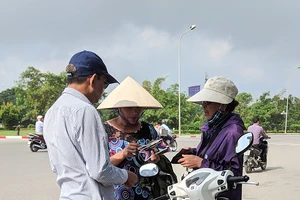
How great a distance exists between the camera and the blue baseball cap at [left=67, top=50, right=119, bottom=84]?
5.73 ft

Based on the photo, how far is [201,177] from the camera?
174 centimetres

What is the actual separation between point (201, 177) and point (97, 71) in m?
0.72

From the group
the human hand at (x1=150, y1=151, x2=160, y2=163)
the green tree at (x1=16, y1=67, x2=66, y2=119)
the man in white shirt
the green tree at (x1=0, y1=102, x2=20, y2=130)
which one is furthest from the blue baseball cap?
the green tree at (x1=0, y1=102, x2=20, y2=130)

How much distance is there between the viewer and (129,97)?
2932 millimetres

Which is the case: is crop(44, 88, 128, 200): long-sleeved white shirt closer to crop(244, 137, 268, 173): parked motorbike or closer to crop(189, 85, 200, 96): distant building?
crop(244, 137, 268, 173): parked motorbike

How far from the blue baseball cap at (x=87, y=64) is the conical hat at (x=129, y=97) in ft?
3.56

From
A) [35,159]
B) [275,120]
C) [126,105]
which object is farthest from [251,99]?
[126,105]

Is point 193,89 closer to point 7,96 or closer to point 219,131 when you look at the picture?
point 219,131

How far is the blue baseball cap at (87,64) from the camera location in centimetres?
175

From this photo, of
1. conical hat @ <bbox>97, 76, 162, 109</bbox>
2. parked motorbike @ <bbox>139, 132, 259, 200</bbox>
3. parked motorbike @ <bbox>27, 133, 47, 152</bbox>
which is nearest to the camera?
parked motorbike @ <bbox>139, 132, 259, 200</bbox>

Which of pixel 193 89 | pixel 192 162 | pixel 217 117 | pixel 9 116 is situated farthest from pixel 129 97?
pixel 9 116

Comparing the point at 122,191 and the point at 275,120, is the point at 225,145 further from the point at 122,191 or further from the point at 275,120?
the point at 275,120

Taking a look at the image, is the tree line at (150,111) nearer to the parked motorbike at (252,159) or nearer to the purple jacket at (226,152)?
the parked motorbike at (252,159)

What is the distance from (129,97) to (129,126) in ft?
0.77
